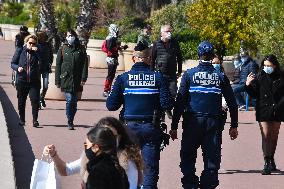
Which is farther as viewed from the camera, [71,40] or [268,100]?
[71,40]

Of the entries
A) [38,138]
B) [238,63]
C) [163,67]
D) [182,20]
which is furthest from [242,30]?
[38,138]

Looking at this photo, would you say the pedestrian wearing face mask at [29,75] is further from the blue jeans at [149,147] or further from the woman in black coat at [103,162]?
the woman in black coat at [103,162]

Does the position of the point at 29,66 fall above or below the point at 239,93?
above

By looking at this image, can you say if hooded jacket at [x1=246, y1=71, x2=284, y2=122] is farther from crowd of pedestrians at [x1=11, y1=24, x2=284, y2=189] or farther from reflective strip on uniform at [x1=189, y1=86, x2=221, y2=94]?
reflective strip on uniform at [x1=189, y1=86, x2=221, y2=94]

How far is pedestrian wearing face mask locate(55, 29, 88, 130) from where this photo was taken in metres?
15.0

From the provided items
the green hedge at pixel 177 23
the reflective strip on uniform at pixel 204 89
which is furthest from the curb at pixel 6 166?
the green hedge at pixel 177 23

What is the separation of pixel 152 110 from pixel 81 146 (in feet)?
15.1

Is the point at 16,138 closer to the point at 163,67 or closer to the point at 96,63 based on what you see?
the point at 163,67

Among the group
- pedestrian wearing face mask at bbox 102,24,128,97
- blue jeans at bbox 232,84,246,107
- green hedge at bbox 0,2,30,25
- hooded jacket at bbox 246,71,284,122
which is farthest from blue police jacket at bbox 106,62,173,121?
green hedge at bbox 0,2,30,25

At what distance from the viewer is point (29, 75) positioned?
15000 millimetres

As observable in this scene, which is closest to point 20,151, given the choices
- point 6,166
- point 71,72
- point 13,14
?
point 71,72

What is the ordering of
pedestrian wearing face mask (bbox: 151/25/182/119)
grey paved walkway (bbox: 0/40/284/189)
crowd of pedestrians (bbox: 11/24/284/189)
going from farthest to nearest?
pedestrian wearing face mask (bbox: 151/25/182/119) < grey paved walkway (bbox: 0/40/284/189) < crowd of pedestrians (bbox: 11/24/284/189)

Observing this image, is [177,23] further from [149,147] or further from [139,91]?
[149,147]

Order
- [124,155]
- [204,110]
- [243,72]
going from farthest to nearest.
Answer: [243,72], [204,110], [124,155]
